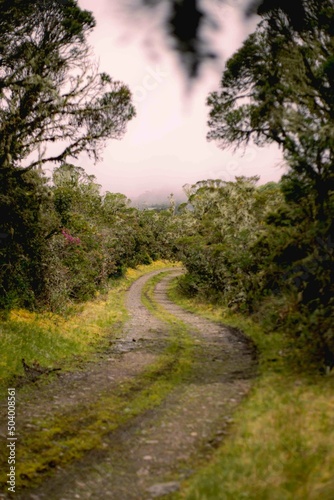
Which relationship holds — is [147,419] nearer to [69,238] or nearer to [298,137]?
[298,137]

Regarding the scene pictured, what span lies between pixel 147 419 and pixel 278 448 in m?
2.83

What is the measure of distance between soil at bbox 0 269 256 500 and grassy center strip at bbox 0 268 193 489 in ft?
0.60

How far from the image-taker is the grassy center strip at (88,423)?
222 inches

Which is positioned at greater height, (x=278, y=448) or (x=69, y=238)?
(x=69, y=238)

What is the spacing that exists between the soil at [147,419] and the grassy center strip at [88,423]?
18cm

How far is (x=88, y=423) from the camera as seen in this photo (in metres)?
6.99

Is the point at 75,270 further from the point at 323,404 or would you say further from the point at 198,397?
the point at 323,404

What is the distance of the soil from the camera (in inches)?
197

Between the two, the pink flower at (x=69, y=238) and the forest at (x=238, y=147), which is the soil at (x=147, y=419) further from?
the pink flower at (x=69, y=238)

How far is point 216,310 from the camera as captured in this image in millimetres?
21688

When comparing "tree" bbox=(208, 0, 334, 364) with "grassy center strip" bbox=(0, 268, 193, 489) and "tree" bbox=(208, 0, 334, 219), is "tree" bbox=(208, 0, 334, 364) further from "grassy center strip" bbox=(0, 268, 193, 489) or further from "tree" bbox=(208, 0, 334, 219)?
"grassy center strip" bbox=(0, 268, 193, 489)

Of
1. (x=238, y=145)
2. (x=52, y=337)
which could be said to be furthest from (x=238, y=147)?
(x=52, y=337)

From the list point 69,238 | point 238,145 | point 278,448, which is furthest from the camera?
point 69,238

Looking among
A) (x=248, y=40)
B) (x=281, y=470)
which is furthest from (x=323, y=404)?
(x=248, y=40)
